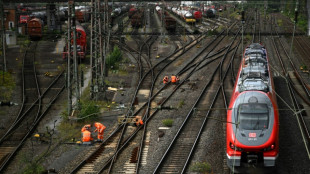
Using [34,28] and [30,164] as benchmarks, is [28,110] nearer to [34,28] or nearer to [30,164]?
[30,164]

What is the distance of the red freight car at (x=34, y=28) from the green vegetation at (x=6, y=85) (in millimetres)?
16788

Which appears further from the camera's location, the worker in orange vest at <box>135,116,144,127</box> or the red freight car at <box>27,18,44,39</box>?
the red freight car at <box>27,18,44,39</box>

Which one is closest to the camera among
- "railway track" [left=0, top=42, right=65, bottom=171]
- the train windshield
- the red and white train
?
the red and white train

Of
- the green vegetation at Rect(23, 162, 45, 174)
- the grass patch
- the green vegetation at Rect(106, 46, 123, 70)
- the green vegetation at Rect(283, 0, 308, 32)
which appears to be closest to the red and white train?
the green vegetation at Rect(23, 162, 45, 174)

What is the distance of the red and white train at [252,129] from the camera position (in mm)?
15633

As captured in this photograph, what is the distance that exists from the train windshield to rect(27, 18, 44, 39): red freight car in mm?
38098

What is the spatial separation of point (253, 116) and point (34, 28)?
39.3m

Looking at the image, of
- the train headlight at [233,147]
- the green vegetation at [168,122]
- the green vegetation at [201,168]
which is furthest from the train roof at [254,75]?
the green vegetation at [168,122]

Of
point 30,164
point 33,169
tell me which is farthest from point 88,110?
point 33,169

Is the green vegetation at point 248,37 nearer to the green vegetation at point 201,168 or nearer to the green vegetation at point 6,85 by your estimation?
the green vegetation at point 6,85

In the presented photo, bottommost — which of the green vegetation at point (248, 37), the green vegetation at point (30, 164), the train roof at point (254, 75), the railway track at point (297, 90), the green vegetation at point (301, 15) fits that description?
the green vegetation at point (30, 164)

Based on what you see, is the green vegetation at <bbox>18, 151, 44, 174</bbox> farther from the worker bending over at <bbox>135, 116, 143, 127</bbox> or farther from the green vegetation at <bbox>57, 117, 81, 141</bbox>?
the worker bending over at <bbox>135, 116, 143, 127</bbox>

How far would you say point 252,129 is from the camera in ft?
53.0

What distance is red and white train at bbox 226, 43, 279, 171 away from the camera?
15.6 metres
